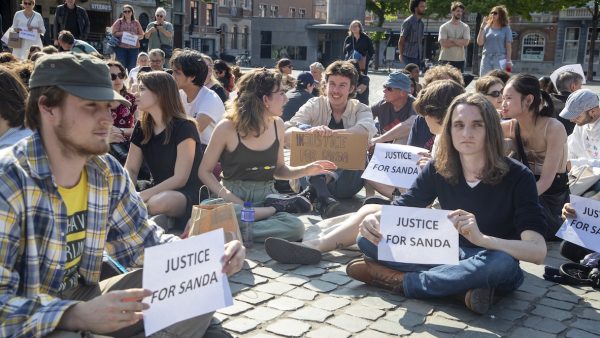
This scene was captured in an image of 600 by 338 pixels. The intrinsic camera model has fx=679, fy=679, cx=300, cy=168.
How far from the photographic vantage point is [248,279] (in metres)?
4.64

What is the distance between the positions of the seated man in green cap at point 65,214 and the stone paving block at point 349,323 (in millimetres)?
1124

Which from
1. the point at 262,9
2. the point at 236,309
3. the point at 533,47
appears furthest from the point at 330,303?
the point at 262,9

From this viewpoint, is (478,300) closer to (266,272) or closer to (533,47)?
(266,272)

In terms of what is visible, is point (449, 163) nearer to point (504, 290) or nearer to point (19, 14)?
point (504, 290)

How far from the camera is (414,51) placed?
12188 mm

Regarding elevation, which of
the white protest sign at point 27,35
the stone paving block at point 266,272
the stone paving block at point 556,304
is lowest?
the stone paving block at point 266,272

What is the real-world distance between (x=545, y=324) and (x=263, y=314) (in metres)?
1.67

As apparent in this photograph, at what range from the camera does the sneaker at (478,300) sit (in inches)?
155

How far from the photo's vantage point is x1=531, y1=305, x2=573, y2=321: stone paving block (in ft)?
13.6

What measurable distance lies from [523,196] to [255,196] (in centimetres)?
252

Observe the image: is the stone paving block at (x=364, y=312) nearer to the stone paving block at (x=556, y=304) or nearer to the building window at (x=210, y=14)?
the stone paving block at (x=556, y=304)

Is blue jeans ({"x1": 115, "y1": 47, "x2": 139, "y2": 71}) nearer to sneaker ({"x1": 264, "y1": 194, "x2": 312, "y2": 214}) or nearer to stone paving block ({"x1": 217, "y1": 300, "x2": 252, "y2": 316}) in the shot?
sneaker ({"x1": 264, "y1": 194, "x2": 312, "y2": 214})

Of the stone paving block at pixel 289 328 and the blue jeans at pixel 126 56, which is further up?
the blue jeans at pixel 126 56

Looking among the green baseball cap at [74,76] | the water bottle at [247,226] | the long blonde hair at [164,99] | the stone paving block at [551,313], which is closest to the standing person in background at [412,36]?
the long blonde hair at [164,99]
